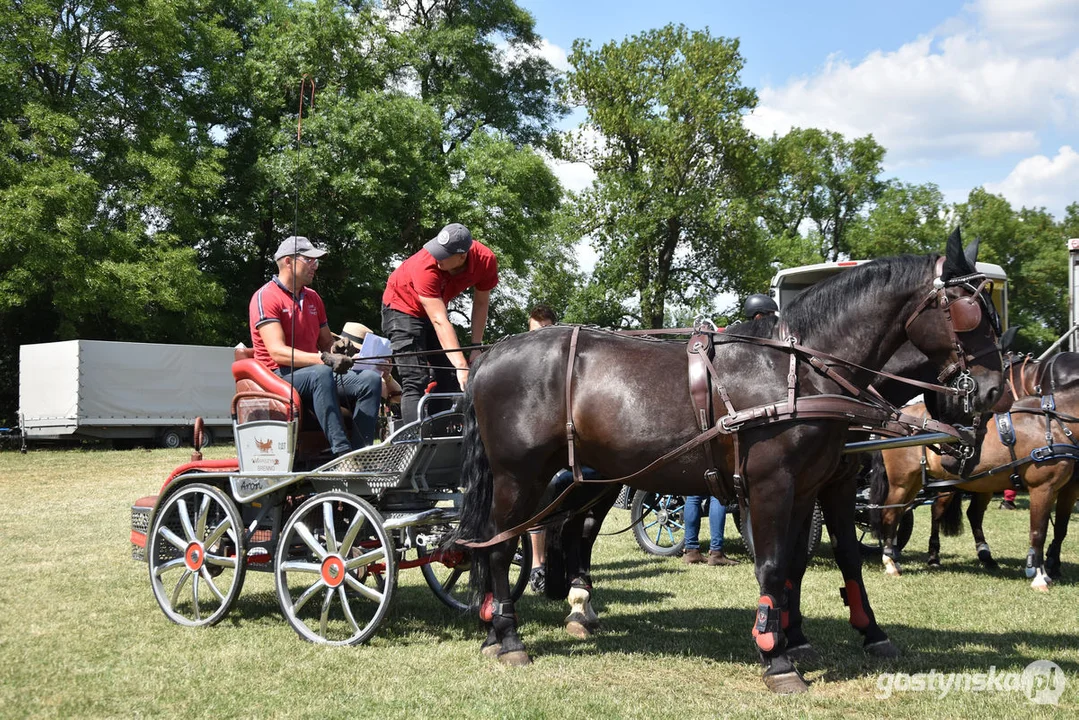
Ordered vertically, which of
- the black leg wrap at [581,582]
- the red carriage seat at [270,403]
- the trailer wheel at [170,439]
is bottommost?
the trailer wheel at [170,439]

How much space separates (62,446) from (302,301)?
20.4 meters

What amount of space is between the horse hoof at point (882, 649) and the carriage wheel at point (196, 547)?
385cm

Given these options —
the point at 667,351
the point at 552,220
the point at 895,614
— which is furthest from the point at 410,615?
the point at 552,220

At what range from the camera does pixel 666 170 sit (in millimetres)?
32125

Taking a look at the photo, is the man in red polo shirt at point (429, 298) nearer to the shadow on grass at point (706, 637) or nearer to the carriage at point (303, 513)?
the carriage at point (303, 513)

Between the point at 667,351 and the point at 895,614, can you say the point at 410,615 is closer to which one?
the point at 667,351

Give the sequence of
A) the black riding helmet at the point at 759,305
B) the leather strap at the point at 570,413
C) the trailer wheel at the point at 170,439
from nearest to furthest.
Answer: the leather strap at the point at 570,413 → the black riding helmet at the point at 759,305 → the trailer wheel at the point at 170,439

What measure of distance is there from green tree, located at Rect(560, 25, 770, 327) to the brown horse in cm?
2379

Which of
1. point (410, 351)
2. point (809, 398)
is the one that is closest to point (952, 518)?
point (809, 398)

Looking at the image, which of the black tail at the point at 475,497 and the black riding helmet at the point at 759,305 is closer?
the black tail at the point at 475,497

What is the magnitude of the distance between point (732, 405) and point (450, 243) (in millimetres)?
2135

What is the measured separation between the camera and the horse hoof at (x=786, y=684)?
4707 millimetres

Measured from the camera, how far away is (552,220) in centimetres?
3169

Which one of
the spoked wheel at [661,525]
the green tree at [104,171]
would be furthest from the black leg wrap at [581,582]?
the green tree at [104,171]
